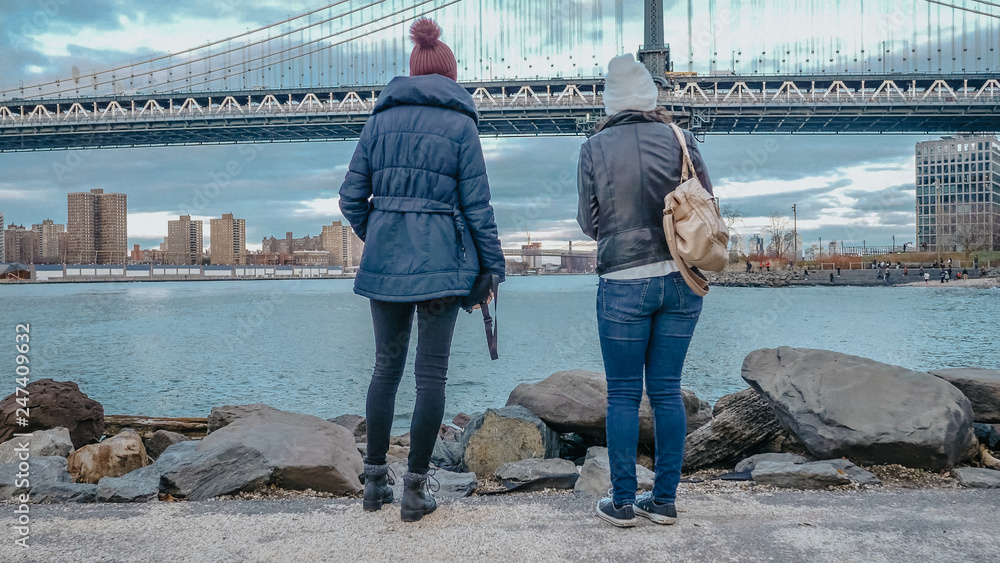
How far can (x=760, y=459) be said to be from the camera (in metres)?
3.42

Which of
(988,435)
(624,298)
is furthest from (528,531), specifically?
(988,435)

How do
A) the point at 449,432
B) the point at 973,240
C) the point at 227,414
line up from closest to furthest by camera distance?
the point at 227,414
the point at 449,432
the point at 973,240

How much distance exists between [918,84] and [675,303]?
48.2 m

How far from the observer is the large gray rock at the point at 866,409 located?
293 cm

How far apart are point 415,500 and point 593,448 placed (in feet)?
4.99

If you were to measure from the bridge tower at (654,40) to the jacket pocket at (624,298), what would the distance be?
31.9 meters

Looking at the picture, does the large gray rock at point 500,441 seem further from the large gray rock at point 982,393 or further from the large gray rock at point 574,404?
the large gray rock at point 982,393

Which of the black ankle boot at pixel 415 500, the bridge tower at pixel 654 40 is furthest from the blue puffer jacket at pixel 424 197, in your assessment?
the bridge tower at pixel 654 40

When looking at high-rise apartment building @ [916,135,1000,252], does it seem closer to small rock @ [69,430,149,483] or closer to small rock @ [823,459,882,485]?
small rock @ [823,459,882,485]

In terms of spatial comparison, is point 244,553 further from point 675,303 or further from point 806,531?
point 806,531

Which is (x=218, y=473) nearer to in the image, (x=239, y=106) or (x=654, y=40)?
(x=654, y=40)

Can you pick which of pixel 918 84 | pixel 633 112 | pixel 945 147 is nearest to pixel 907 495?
pixel 633 112

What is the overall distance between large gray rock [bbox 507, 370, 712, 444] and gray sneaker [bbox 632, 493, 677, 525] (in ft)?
5.70

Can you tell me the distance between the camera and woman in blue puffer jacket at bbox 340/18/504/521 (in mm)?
2207
